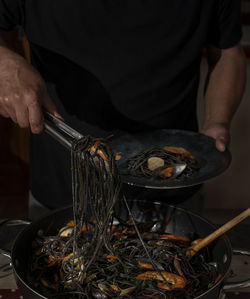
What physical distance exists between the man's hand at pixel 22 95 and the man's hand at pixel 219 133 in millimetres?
601

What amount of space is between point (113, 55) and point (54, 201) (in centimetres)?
73

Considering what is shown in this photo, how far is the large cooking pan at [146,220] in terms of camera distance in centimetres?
120

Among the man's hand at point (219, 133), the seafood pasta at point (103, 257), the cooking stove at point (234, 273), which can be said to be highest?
the man's hand at point (219, 133)

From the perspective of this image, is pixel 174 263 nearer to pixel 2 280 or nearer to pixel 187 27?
pixel 2 280

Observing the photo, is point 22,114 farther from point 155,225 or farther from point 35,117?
point 155,225

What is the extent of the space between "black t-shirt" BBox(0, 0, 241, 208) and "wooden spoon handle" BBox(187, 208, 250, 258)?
641mm

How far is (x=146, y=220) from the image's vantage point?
1.44 m

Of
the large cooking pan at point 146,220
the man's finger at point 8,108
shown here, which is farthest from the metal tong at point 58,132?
the large cooking pan at point 146,220

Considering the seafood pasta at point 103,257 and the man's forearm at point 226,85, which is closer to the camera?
the seafood pasta at point 103,257

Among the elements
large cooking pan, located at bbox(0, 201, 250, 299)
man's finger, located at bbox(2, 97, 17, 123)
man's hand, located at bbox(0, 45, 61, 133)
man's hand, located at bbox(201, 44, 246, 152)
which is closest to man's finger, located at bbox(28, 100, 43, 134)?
→ man's hand, located at bbox(0, 45, 61, 133)

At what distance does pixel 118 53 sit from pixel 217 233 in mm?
834

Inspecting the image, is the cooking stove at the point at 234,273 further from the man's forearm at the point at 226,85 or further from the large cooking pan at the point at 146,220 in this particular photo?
the man's forearm at the point at 226,85

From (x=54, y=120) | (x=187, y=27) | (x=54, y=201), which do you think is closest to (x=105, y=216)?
(x=54, y=120)

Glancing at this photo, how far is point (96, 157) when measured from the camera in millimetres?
1240
